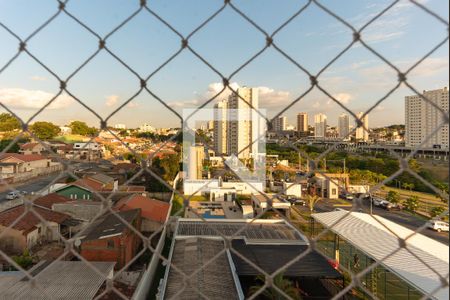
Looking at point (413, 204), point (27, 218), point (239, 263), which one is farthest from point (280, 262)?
point (413, 204)

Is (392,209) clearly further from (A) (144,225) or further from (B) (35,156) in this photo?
(B) (35,156)

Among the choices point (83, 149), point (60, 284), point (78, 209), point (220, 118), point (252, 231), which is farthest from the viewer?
point (78, 209)

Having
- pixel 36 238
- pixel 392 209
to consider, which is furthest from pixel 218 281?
pixel 392 209

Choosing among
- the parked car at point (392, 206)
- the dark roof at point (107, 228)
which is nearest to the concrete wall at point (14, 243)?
the dark roof at point (107, 228)

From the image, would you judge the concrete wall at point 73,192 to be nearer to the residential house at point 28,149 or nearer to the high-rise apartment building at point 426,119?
the residential house at point 28,149

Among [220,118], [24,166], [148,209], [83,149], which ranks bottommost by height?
[148,209]

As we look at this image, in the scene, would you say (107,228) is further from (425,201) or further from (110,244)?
(425,201)

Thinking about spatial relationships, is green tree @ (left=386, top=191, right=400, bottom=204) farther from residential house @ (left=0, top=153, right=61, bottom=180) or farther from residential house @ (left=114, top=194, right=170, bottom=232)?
residential house @ (left=0, top=153, right=61, bottom=180)
